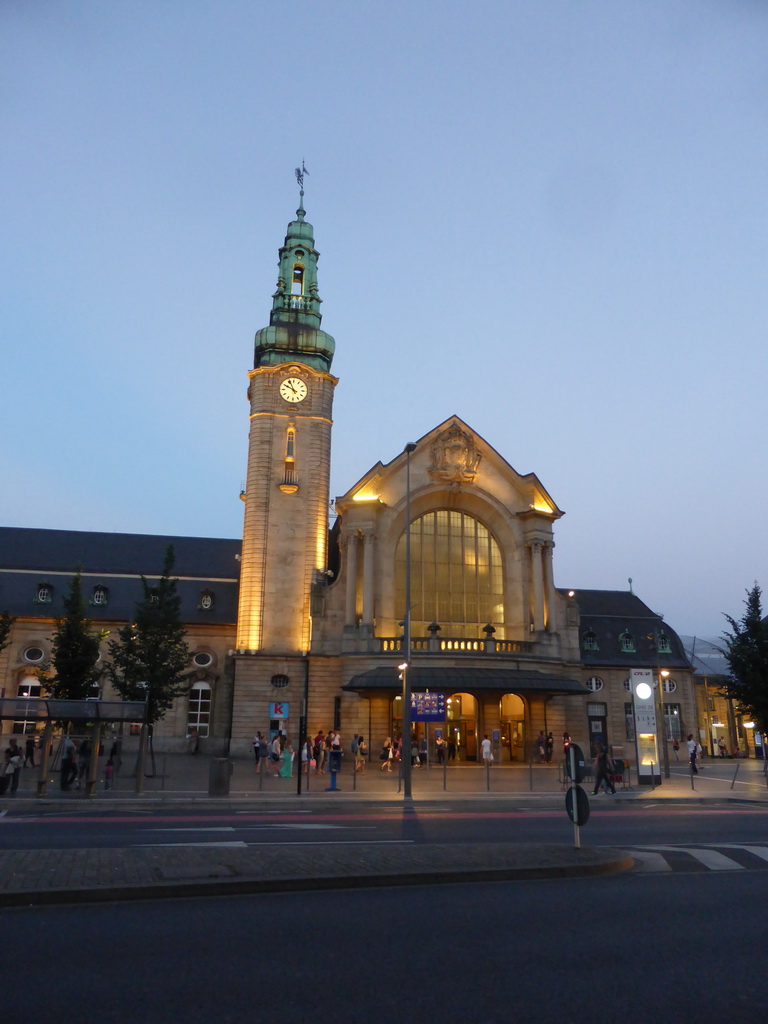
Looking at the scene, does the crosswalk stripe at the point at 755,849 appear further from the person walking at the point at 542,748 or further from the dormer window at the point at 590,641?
the dormer window at the point at 590,641

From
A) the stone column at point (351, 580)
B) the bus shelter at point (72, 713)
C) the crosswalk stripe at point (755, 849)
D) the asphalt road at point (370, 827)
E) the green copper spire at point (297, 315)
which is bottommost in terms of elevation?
the asphalt road at point (370, 827)

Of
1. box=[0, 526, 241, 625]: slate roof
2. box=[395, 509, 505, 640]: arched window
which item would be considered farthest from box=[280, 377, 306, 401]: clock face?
box=[0, 526, 241, 625]: slate roof

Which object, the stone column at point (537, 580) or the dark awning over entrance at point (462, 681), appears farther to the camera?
the stone column at point (537, 580)

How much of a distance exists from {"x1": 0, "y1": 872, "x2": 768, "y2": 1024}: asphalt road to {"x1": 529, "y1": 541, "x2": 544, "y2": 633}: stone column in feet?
125

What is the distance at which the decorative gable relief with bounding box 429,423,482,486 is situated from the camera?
48834mm

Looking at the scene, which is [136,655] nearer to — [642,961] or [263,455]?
[263,455]

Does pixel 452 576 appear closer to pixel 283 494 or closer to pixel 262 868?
pixel 283 494

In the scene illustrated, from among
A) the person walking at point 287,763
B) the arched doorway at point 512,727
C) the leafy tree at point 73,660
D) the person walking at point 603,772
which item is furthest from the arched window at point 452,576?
the person walking at point 603,772

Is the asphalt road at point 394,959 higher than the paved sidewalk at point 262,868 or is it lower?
lower

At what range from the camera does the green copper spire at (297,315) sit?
2062 inches

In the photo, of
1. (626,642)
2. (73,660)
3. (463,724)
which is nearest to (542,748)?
(463,724)

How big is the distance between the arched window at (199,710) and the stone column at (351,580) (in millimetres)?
11011

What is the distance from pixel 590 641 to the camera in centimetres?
5650

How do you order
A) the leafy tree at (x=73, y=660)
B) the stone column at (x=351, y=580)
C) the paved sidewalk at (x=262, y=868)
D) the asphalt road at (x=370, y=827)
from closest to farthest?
the paved sidewalk at (x=262, y=868) → the asphalt road at (x=370, y=827) → the leafy tree at (x=73, y=660) → the stone column at (x=351, y=580)
